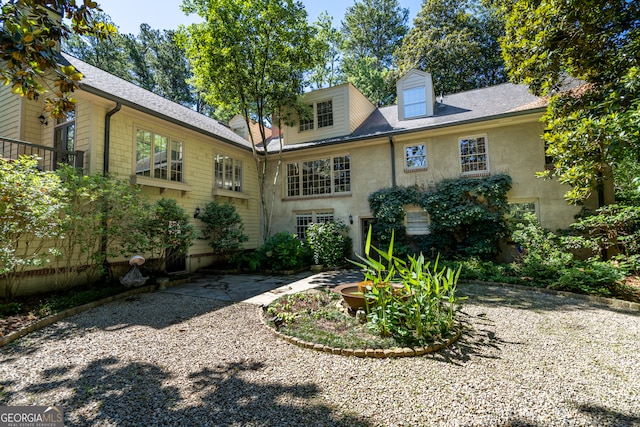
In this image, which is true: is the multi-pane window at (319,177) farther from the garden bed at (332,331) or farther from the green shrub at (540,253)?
the garden bed at (332,331)

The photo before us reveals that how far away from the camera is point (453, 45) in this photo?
18641mm

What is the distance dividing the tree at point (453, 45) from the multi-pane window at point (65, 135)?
59.4 feet

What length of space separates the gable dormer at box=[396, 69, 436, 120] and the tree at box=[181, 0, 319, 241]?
402 cm

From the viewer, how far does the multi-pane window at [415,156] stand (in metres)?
10.8

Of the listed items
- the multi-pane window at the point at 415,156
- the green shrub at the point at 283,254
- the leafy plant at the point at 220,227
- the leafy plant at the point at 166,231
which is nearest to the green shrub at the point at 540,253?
the multi-pane window at the point at 415,156

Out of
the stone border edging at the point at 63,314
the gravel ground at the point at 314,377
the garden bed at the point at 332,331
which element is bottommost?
the gravel ground at the point at 314,377

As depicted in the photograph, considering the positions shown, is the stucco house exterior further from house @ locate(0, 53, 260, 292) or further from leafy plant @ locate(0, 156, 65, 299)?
leafy plant @ locate(0, 156, 65, 299)

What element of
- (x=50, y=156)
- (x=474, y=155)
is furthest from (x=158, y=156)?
(x=474, y=155)

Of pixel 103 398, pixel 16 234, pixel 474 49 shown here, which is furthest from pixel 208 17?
pixel 474 49

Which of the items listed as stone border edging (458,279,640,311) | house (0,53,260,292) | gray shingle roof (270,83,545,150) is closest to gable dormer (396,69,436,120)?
gray shingle roof (270,83,545,150)

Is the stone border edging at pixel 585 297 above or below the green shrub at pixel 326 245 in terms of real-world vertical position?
below

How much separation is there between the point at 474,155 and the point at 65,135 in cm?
1277

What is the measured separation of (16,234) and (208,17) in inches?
334

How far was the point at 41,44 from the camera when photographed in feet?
8.33
